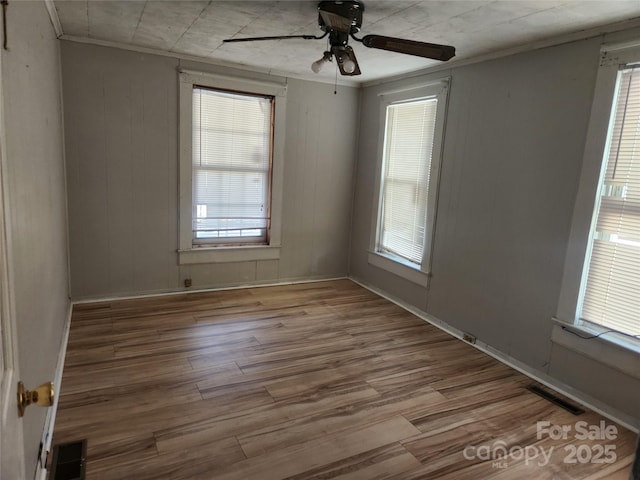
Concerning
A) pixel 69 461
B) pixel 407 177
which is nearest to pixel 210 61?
pixel 407 177

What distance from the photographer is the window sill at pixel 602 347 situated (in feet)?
8.29

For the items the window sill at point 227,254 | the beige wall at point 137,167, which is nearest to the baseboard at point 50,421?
the beige wall at point 137,167

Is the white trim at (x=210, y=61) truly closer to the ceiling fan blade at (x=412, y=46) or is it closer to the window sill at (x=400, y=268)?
the window sill at (x=400, y=268)

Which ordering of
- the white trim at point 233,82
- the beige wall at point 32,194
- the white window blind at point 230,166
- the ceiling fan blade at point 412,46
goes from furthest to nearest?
the white window blind at point 230,166 < the white trim at point 233,82 < the ceiling fan blade at point 412,46 < the beige wall at point 32,194

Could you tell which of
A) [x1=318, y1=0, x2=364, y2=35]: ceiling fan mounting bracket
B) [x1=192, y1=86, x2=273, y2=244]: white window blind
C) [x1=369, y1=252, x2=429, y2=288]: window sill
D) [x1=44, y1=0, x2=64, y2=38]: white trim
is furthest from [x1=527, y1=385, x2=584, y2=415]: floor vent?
[x1=44, y1=0, x2=64, y2=38]: white trim

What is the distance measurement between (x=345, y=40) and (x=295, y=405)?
92.2 inches

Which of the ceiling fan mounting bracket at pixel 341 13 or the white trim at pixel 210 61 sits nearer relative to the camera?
the ceiling fan mounting bracket at pixel 341 13

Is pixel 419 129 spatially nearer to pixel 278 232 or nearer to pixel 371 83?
pixel 371 83

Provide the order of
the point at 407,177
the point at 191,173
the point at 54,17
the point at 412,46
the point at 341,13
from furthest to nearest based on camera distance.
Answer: the point at 407,177 → the point at 191,173 → the point at 54,17 → the point at 341,13 → the point at 412,46

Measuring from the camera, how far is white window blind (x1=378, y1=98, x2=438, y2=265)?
4.17 metres

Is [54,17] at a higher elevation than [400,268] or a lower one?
higher

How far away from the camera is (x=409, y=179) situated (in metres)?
4.38

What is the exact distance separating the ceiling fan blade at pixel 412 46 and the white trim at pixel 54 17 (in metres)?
2.11

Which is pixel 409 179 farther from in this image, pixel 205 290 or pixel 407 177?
pixel 205 290
